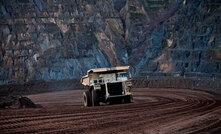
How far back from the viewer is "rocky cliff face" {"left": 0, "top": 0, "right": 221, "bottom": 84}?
202 ft

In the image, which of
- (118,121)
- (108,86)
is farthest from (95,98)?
(118,121)

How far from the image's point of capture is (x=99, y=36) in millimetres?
75688

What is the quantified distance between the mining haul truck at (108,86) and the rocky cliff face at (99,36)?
3033cm

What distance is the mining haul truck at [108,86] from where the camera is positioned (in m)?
27.5

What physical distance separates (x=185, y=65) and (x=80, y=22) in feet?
84.5

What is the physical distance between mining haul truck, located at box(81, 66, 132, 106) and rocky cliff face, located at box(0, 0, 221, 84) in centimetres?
3033

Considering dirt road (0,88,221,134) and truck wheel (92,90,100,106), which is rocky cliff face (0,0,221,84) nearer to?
truck wheel (92,90,100,106)

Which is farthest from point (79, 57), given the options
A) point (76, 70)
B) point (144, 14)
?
point (144, 14)

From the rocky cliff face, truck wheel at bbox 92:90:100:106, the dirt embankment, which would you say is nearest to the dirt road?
truck wheel at bbox 92:90:100:106

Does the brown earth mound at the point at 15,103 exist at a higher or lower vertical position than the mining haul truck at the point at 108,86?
lower

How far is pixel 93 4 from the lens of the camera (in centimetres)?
7744

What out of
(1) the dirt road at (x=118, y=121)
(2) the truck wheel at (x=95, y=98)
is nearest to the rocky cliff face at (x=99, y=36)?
(2) the truck wheel at (x=95, y=98)

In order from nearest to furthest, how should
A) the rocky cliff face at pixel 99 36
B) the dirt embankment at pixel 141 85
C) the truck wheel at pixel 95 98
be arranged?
1. the truck wheel at pixel 95 98
2. the dirt embankment at pixel 141 85
3. the rocky cliff face at pixel 99 36

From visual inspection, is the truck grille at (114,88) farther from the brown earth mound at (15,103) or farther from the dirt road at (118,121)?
the brown earth mound at (15,103)
